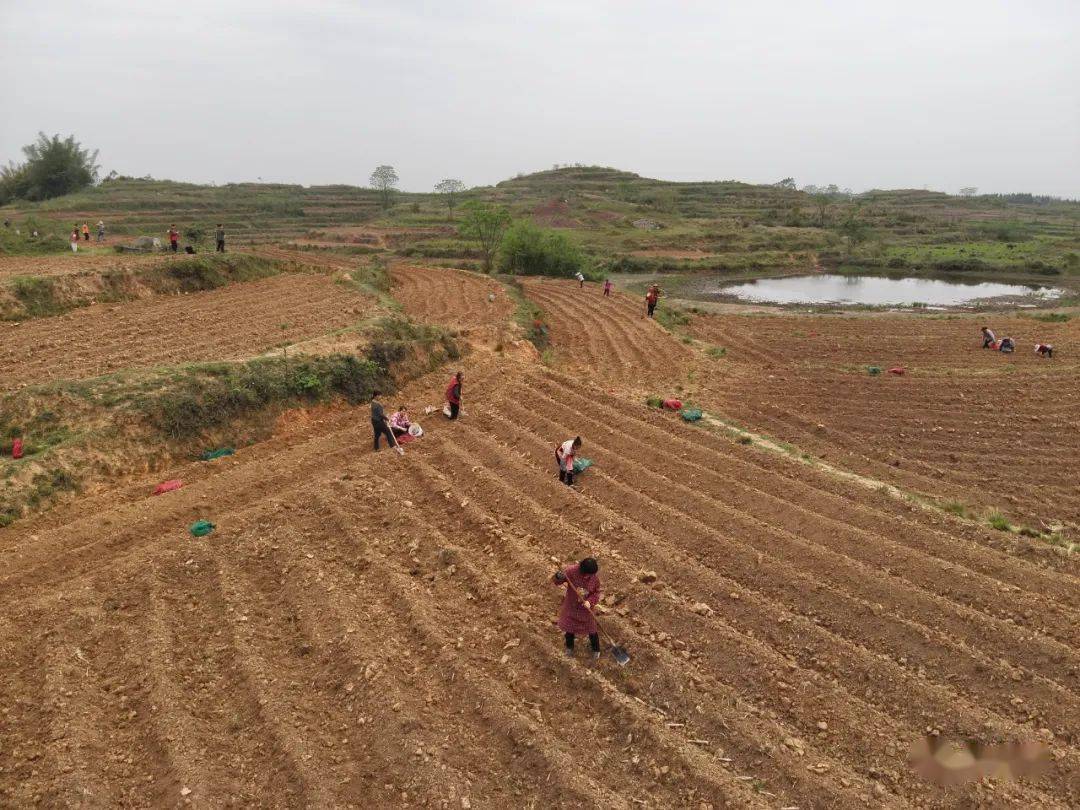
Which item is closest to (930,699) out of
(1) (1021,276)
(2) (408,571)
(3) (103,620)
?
(2) (408,571)

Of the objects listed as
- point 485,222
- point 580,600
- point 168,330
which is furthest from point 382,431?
point 485,222

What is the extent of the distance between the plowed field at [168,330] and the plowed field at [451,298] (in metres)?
2.90

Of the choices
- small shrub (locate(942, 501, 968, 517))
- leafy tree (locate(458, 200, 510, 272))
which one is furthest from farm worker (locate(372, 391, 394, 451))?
leafy tree (locate(458, 200, 510, 272))

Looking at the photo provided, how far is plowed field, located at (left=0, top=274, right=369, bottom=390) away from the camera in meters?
13.9

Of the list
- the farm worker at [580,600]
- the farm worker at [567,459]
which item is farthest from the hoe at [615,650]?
the farm worker at [567,459]

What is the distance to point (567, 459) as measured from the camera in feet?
34.4

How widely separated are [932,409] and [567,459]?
11882mm

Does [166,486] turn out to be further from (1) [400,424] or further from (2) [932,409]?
(2) [932,409]

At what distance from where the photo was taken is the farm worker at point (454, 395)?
12.9 meters

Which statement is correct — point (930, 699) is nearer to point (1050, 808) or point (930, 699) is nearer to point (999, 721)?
point (999, 721)

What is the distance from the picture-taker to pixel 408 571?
28.5 feet

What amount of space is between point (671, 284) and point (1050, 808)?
42.5m

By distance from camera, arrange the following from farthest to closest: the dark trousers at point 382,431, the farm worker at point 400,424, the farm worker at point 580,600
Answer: the farm worker at point 400,424, the dark trousers at point 382,431, the farm worker at point 580,600

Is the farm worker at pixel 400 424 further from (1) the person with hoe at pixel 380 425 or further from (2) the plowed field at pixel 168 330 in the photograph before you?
(2) the plowed field at pixel 168 330
